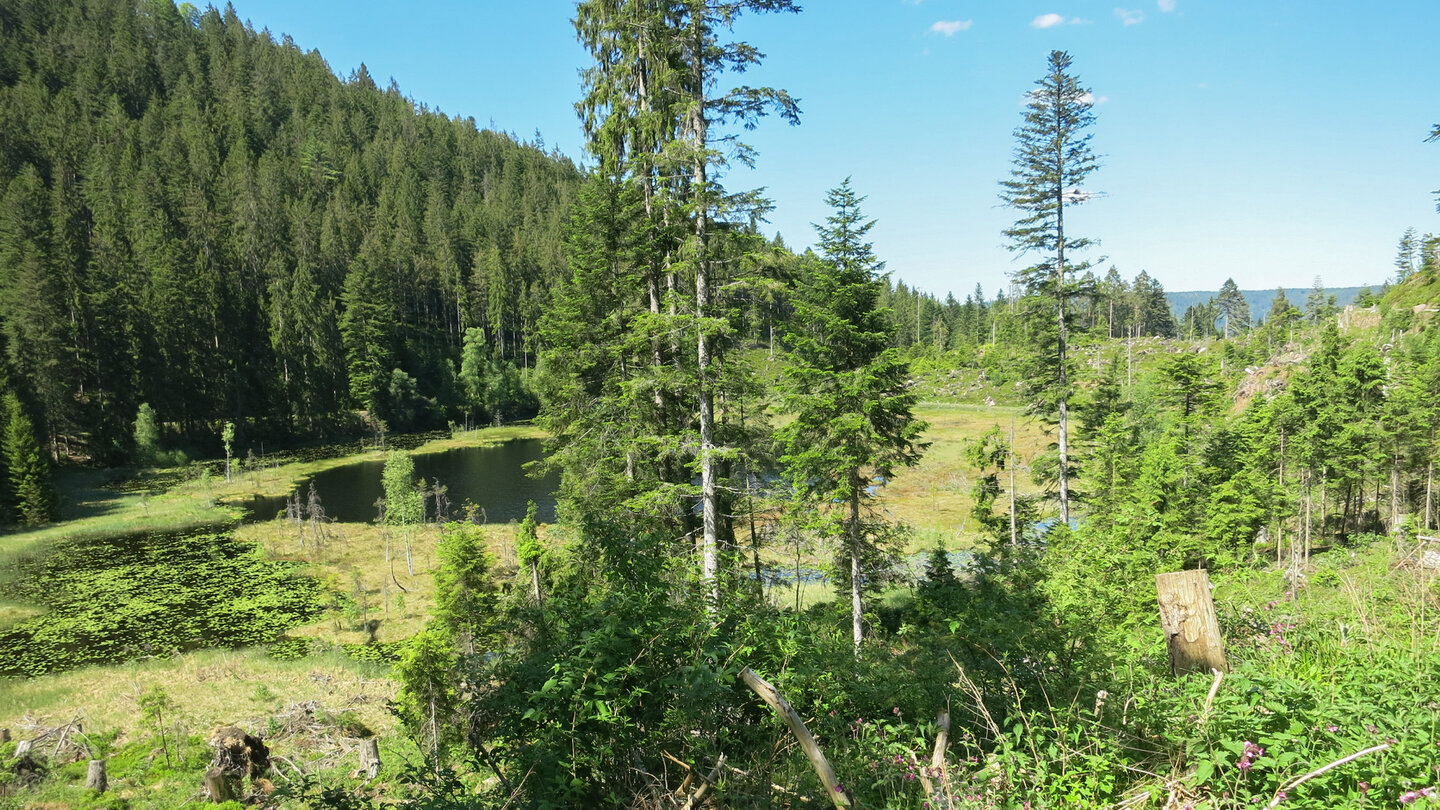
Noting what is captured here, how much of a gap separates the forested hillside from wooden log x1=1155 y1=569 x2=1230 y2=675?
23287 millimetres

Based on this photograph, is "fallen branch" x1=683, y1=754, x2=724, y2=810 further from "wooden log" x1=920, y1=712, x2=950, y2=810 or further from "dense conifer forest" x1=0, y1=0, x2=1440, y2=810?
"wooden log" x1=920, y1=712, x2=950, y2=810

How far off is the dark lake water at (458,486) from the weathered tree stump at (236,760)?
21.7 m

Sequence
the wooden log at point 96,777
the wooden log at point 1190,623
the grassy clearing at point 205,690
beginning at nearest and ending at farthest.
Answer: the wooden log at point 1190,623
the wooden log at point 96,777
the grassy clearing at point 205,690

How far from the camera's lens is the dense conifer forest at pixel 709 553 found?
4.03m

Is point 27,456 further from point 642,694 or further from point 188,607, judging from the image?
point 642,694

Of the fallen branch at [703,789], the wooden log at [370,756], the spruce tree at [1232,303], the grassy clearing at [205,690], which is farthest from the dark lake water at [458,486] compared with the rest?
the spruce tree at [1232,303]

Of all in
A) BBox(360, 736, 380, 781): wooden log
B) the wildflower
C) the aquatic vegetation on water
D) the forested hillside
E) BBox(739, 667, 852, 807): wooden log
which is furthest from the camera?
the forested hillside

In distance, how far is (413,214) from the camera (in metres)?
108

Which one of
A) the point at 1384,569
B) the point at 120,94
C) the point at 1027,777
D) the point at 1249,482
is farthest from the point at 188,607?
the point at 120,94

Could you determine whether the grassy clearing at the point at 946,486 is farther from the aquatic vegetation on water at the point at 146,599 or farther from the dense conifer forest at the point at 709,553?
the aquatic vegetation on water at the point at 146,599

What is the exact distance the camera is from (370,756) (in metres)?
14.2

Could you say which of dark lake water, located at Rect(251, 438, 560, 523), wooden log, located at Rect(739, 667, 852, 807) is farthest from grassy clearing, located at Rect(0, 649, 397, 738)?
wooden log, located at Rect(739, 667, 852, 807)

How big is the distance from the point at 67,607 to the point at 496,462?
106 ft

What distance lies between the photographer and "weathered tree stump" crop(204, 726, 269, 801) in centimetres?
1202
